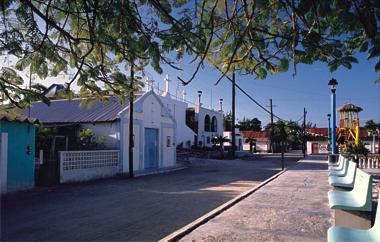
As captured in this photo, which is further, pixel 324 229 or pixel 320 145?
pixel 320 145

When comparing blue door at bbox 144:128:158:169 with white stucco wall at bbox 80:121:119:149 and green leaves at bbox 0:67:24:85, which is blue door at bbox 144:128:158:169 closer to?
white stucco wall at bbox 80:121:119:149

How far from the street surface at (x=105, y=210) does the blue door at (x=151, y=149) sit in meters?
7.71

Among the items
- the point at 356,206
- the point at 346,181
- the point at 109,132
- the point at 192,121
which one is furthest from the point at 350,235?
the point at 192,121

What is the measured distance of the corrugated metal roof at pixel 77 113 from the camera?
805 inches

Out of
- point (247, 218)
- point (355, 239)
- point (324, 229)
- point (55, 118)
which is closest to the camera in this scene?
point (355, 239)

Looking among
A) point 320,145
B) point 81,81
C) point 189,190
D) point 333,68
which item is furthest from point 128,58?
point 320,145

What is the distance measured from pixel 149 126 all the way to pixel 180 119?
2397 cm

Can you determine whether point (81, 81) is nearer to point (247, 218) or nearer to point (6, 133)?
point (247, 218)

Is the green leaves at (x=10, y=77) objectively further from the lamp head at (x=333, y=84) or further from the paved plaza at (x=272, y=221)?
the lamp head at (x=333, y=84)

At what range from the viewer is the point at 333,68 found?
13.1 ft

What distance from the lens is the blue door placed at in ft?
72.8

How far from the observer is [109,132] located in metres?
19.9

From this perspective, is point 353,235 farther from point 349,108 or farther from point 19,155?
point 349,108

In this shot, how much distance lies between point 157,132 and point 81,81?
18.3 metres
